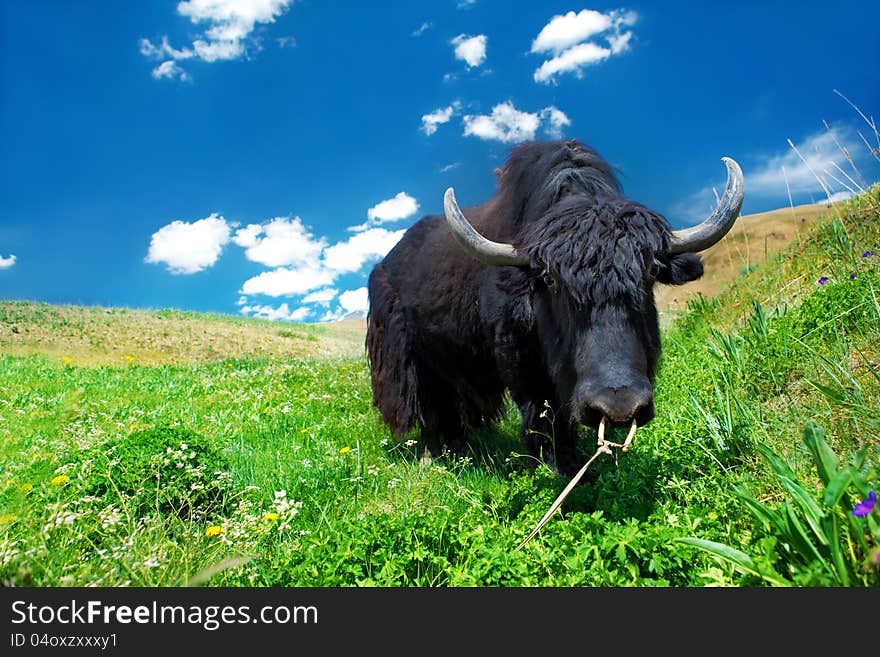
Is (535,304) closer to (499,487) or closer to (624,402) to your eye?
(624,402)

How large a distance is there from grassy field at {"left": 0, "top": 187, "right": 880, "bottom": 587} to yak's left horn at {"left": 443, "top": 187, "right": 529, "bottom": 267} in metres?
1.43

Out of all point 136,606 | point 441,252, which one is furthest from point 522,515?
point 441,252

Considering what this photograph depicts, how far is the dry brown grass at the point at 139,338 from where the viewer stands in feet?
52.3

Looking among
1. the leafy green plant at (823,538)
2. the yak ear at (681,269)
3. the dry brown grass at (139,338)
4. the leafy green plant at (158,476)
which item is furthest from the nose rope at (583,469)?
the dry brown grass at (139,338)

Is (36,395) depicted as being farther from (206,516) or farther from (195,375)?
(206,516)

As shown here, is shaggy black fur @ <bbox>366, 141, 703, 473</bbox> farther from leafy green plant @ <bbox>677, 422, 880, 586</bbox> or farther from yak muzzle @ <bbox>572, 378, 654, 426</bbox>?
leafy green plant @ <bbox>677, 422, 880, 586</bbox>

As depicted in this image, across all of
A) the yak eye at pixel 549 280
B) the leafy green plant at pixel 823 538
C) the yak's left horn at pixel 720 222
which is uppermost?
the yak's left horn at pixel 720 222

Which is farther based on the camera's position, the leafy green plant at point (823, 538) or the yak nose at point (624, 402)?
the yak nose at point (624, 402)

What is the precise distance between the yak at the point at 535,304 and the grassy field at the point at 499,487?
50 cm

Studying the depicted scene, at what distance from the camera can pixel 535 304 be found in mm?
3857

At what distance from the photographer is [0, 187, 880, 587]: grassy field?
2326 millimetres

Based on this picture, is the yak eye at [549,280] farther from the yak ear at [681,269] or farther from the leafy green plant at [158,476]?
the leafy green plant at [158,476]

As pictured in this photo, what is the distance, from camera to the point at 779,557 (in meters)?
2.16

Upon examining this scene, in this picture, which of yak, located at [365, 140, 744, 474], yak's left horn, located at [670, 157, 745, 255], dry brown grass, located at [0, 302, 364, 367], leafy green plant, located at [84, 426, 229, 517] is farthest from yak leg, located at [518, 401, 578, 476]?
dry brown grass, located at [0, 302, 364, 367]
